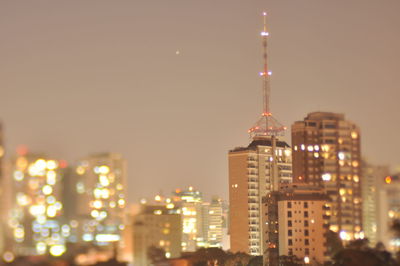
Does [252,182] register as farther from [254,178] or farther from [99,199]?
[99,199]

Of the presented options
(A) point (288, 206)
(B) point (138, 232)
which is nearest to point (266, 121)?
(A) point (288, 206)

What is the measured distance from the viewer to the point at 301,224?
59.8 metres

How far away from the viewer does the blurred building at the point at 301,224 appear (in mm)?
58812

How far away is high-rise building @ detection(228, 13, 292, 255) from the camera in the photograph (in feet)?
243

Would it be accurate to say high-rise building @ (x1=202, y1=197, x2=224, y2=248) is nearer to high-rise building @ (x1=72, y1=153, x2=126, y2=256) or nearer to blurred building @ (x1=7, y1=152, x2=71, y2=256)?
high-rise building @ (x1=72, y1=153, x2=126, y2=256)

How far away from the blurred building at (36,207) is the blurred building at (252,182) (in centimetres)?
2528

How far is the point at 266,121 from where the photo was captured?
3049 inches

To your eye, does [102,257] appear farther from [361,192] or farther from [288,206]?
[288,206]

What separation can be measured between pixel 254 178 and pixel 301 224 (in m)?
17.2

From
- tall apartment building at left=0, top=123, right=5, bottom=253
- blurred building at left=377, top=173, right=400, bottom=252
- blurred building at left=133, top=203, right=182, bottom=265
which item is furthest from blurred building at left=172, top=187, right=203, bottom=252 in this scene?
tall apartment building at left=0, top=123, right=5, bottom=253

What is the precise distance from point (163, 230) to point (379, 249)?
68.7ft

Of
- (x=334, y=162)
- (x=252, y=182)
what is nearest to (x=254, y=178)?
(x=252, y=182)

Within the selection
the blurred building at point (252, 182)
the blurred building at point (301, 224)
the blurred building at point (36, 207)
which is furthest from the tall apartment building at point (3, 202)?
the blurred building at point (252, 182)

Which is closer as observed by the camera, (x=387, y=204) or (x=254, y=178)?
(x=387, y=204)
